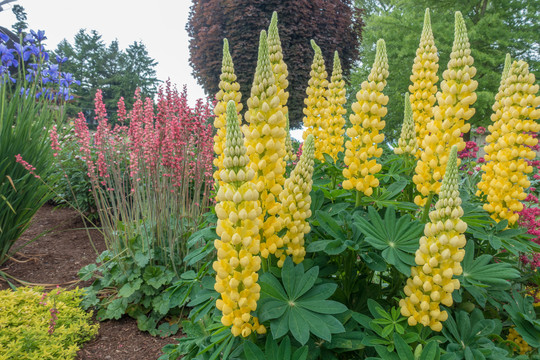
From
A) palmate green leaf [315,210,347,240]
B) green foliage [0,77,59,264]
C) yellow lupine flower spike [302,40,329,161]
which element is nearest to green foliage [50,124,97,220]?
green foliage [0,77,59,264]

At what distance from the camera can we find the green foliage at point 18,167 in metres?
3.47

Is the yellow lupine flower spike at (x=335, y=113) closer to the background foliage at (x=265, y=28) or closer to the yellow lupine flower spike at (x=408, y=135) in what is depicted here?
the yellow lupine flower spike at (x=408, y=135)

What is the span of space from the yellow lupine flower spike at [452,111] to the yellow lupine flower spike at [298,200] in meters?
0.50

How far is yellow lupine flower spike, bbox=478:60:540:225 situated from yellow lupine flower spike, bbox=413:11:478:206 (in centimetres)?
43

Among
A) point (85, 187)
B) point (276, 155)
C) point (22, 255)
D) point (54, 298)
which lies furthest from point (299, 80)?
point (276, 155)

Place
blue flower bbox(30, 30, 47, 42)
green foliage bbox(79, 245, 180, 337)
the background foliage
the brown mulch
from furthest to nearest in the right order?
the background foliage
blue flower bbox(30, 30, 47, 42)
green foliage bbox(79, 245, 180, 337)
the brown mulch

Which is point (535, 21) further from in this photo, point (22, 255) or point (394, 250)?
point (22, 255)

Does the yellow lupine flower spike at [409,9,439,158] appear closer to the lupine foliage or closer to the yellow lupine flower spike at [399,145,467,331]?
the lupine foliage

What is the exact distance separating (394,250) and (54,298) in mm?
2570

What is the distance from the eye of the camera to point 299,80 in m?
9.47

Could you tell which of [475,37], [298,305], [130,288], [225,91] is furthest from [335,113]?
[475,37]

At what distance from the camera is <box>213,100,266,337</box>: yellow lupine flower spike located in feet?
3.20

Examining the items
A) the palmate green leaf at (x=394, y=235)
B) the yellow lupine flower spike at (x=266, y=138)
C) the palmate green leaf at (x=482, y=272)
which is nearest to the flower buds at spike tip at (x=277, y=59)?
the yellow lupine flower spike at (x=266, y=138)

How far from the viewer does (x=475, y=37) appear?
9766mm
